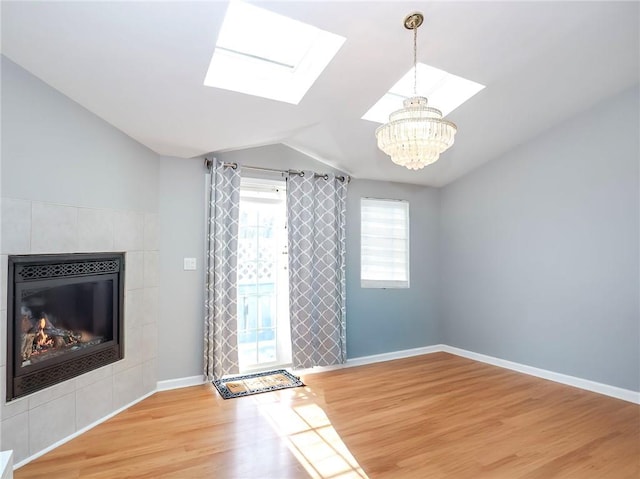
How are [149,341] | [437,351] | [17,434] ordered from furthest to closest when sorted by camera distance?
[437,351]
[149,341]
[17,434]

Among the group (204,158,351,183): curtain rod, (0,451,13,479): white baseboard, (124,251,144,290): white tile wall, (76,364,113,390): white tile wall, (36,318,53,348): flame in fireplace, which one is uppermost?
(204,158,351,183): curtain rod

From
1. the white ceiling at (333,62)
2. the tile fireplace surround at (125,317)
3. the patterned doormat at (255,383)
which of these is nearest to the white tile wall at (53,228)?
the tile fireplace surround at (125,317)

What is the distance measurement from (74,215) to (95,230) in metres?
0.20

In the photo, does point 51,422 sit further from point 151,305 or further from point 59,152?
point 59,152

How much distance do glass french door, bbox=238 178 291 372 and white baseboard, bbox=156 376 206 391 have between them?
0.48 m

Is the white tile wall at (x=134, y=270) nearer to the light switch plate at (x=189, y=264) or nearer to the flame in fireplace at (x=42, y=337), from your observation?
the light switch plate at (x=189, y=264)

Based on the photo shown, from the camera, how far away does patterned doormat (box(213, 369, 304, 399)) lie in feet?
10.5

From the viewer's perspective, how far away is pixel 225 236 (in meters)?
3.48

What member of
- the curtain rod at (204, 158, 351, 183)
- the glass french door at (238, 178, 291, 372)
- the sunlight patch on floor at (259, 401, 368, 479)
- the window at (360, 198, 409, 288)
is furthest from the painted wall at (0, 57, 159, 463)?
the window at (360, 198, 409, 288)

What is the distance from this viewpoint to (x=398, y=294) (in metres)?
4.47

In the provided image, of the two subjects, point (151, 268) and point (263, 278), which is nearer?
point (151, 268)

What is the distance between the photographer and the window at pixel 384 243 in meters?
4.32

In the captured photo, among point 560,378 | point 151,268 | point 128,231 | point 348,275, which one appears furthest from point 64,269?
point 560,378

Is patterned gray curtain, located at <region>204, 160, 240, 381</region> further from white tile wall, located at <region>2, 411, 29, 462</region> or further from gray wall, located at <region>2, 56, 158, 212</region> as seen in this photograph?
white tile wall, located at <region>2, 411, 29, 462</region>
